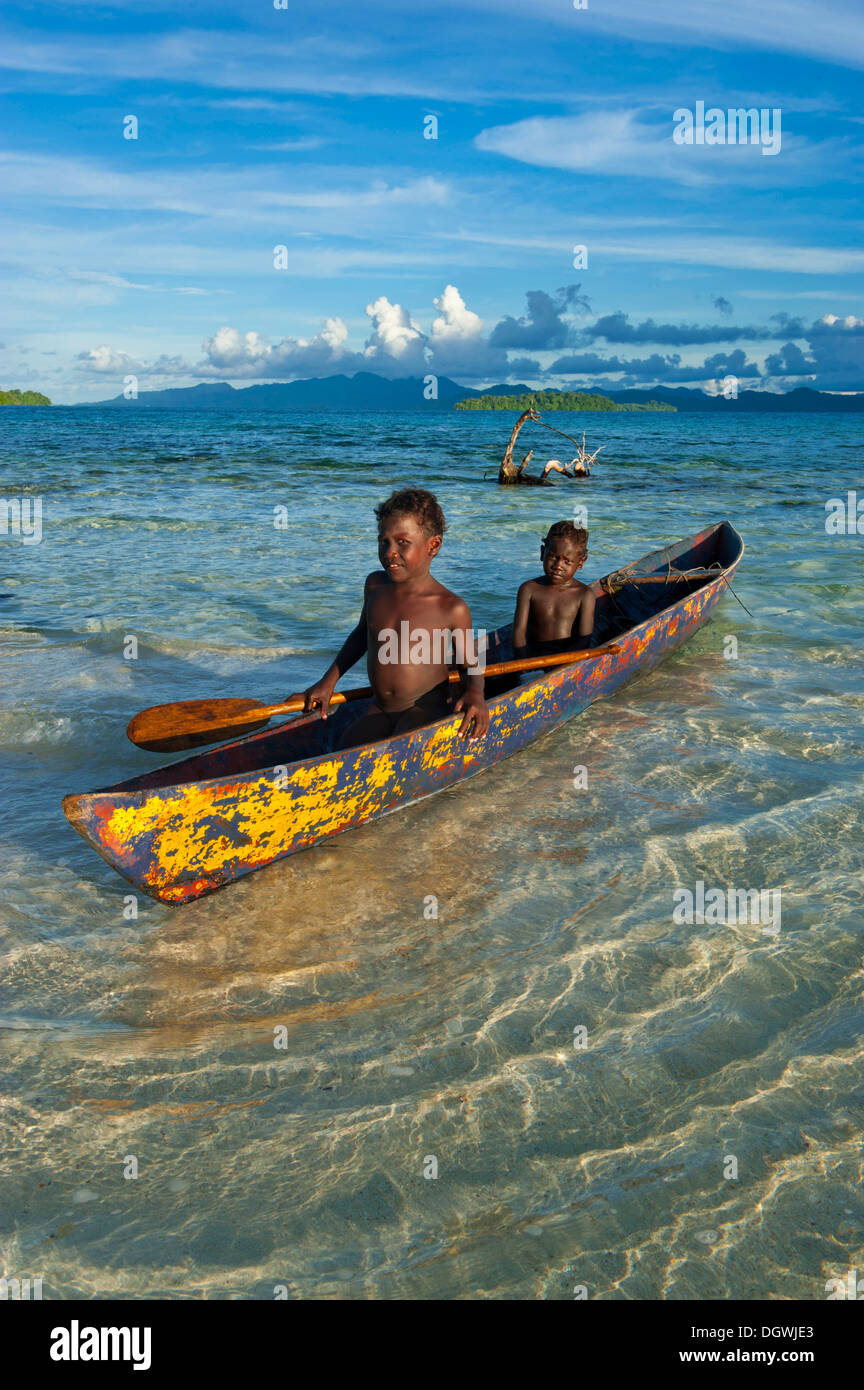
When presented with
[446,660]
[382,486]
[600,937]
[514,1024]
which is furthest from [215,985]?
[382,486]

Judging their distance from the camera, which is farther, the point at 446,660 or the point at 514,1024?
the point at 446,660

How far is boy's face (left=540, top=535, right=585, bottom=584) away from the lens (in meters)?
6.99

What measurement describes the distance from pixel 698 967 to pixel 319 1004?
1.70 meters

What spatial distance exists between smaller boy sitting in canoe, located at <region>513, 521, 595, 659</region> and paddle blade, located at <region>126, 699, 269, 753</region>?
8.53 feet

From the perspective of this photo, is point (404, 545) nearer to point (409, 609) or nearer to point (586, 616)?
point (409, 609)

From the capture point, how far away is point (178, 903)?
455 cm

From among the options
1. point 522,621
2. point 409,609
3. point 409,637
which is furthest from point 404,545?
point 522,621

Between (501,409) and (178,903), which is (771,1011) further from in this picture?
(501,409)

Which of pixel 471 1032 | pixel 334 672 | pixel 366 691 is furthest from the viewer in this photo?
pixel 366 691

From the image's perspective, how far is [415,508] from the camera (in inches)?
209

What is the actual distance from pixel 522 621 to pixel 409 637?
6.68 feet

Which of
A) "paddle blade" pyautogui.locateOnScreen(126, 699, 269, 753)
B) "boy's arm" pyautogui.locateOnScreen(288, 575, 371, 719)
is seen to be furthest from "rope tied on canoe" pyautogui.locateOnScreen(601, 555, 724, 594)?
"paddle blade" pyautogui.locateOnScreen(126, 699, 269, 753)
